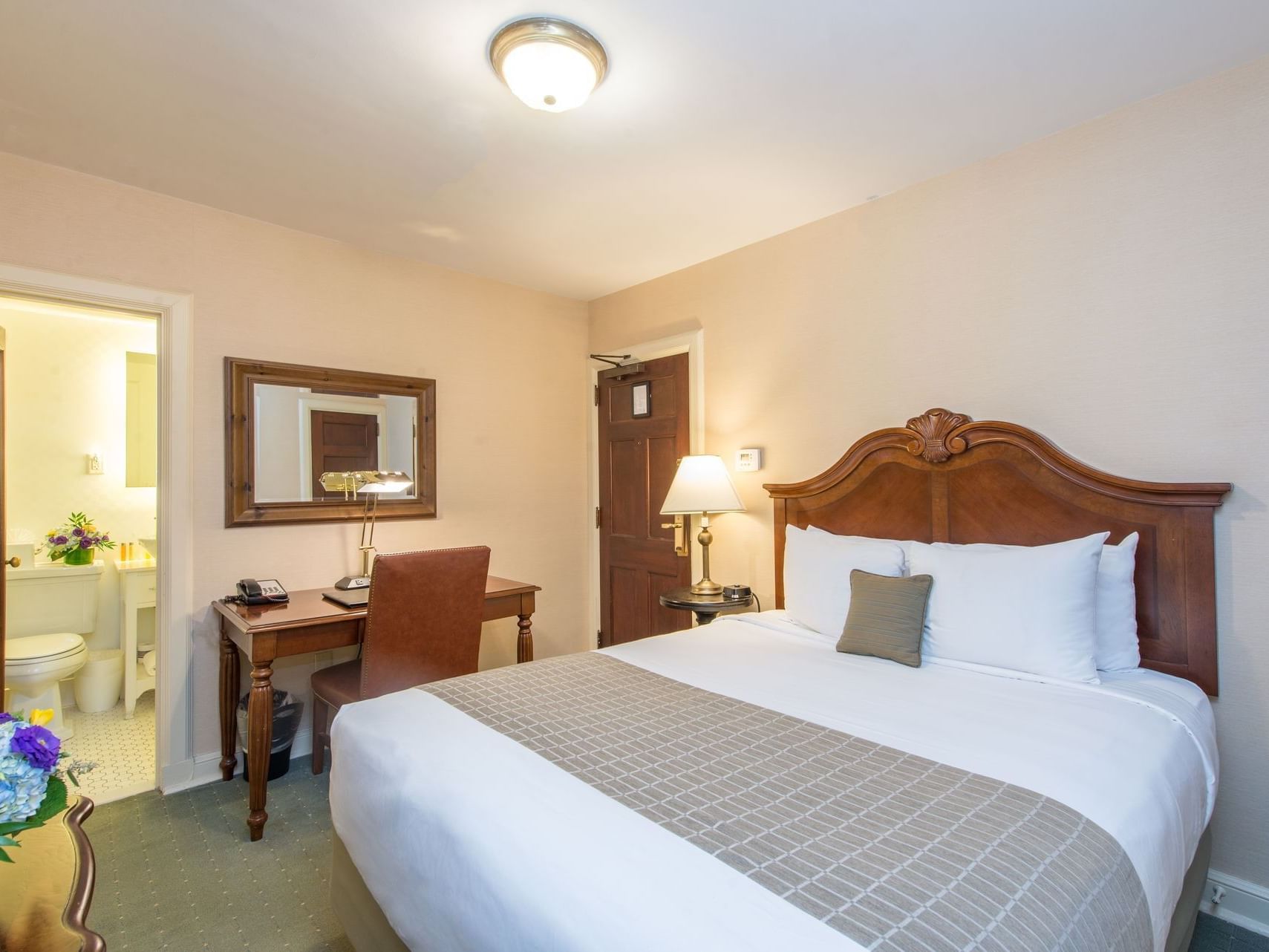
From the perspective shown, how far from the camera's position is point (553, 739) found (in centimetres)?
147

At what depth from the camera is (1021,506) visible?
226 cm

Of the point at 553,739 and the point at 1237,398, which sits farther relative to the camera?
the point at 1237,398

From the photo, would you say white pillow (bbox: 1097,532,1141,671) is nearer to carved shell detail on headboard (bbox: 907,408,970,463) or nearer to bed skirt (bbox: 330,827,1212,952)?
bed skirt (bbox: 330,827,1212,952)

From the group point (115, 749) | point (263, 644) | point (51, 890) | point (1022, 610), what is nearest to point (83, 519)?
point (115, 749)

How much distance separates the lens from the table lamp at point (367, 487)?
3.12 meters

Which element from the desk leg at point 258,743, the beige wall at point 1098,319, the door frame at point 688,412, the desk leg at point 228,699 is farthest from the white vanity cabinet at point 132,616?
the beige wall at point 1098,319

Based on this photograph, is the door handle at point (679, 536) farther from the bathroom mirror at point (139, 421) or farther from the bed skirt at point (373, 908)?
the bathroom mirror at point (139, 421)

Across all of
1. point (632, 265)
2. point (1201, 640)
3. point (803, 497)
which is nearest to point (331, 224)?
point (632, 265)

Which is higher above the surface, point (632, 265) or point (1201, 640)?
point (632, 265)

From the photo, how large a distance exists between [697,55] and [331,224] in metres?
1.95

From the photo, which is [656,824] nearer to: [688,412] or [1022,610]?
[1022,610]

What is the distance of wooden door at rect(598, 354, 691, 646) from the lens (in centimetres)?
365

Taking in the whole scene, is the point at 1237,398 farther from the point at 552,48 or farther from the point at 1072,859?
the point at 552,48

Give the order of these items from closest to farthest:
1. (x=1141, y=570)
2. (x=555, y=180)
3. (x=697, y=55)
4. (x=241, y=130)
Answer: (x=697, y=55), (x=1141, y=570), (x=241, y=130), (x=555, y=180)
